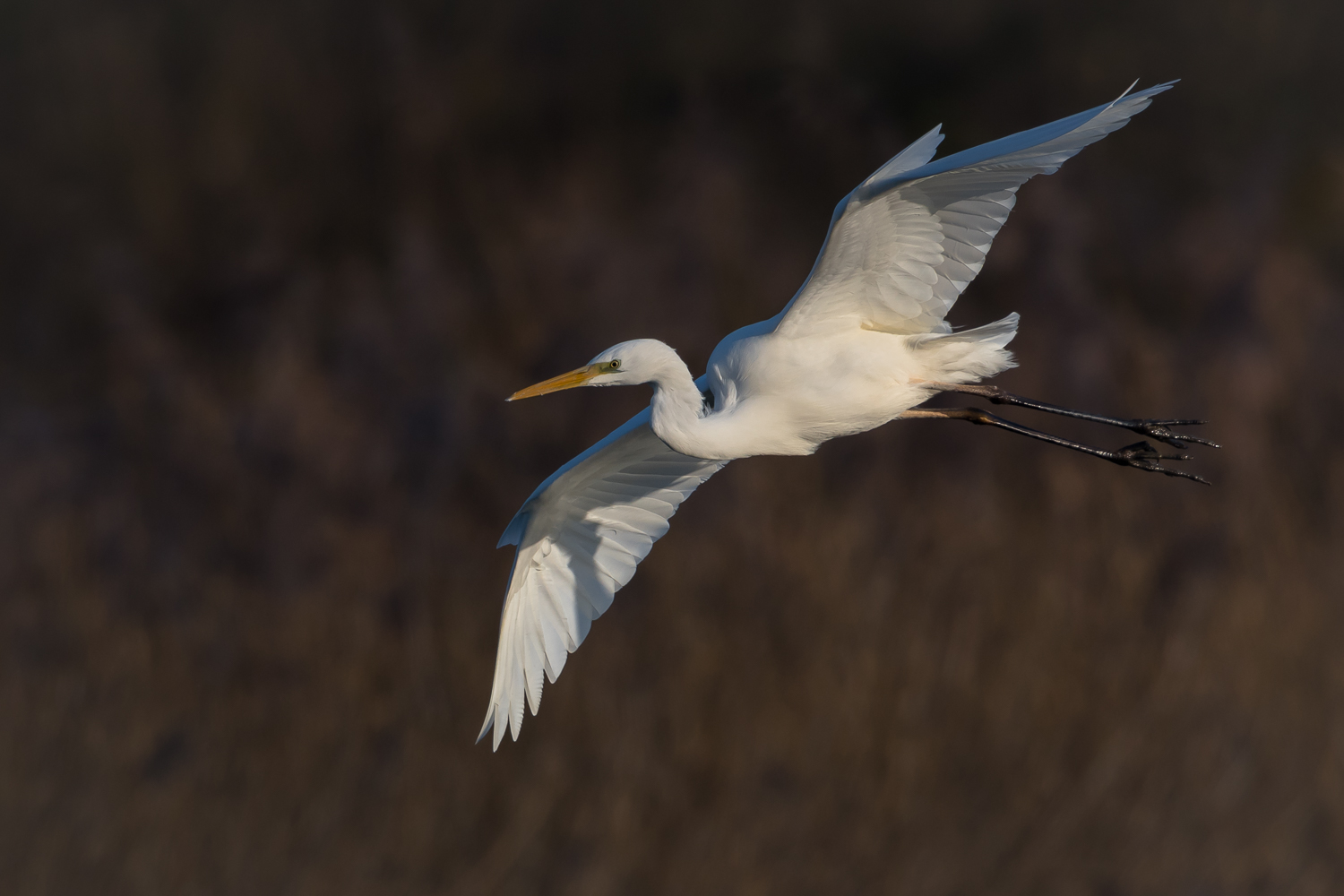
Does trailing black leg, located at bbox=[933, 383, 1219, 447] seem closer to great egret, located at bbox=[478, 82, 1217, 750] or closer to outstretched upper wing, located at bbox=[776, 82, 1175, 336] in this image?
great egret, located at bbox=[478, 82, 1217, 750]

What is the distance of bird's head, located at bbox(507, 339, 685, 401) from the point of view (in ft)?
14.4

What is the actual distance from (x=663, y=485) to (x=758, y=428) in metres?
1.19

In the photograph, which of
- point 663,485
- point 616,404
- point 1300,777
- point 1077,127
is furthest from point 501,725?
point 1300,777

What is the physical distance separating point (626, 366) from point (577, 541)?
135cm

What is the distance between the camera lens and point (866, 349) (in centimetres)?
447

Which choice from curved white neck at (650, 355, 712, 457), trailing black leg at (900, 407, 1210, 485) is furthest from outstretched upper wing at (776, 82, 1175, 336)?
trailing black leg at (900, 407, 1210, 485)

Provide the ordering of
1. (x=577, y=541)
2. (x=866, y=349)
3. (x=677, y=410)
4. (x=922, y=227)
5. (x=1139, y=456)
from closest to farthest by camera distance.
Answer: (x=922, y=227), (x=677, y=410), (x=866, y=349), (x=1139, y=456), (x=577, y=541)

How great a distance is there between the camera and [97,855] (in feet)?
38.1

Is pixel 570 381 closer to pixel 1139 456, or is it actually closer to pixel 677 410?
pixel 677 410

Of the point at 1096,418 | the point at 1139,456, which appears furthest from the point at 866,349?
the point at 1139,456

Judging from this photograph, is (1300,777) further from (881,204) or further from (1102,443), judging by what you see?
(881,204)

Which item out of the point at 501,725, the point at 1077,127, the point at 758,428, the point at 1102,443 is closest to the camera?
the point at 1077,127

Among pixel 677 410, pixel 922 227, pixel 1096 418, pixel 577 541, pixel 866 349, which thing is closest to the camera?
pixel 922 227

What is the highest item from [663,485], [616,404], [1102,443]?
[663,485]
